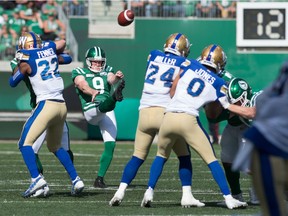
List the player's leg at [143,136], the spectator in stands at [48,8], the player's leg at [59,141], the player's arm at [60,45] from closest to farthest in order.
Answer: the player's leg at [143,136]
the player's leg at [59,141]
the player's arm at [60,45]
the spectator in stands at [48,8]

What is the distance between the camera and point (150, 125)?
8.33 metres

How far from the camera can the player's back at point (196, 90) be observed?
25.6ft

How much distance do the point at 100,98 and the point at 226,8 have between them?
1004 cm

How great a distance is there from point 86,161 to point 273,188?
900 cm

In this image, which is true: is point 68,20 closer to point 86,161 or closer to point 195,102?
point 86,161

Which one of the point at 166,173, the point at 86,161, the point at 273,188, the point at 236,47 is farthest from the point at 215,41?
the point at 273,188

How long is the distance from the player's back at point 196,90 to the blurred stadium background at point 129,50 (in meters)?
11.2

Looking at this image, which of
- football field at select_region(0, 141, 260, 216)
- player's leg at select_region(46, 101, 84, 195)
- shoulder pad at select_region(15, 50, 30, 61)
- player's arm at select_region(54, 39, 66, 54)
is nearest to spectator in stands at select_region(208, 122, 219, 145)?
football field at select_region(0, 141, 260, 216)

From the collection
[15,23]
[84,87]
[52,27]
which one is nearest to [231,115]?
[84,87]

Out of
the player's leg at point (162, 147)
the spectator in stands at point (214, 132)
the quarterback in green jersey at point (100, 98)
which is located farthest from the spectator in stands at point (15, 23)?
the player's leg at point (162, 147)

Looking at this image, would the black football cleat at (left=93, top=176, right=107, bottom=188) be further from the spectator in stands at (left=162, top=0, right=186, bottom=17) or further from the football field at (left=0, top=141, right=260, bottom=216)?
the spectator in stands at (left=162, top=0, right=186, bottom=17)

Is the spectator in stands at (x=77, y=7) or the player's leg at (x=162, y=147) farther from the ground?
the spectator in stands at (x=77, y=7)

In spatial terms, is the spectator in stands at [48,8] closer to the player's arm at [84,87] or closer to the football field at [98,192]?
the football field at [98,192]

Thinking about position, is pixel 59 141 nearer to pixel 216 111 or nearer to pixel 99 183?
pixel 99 183
